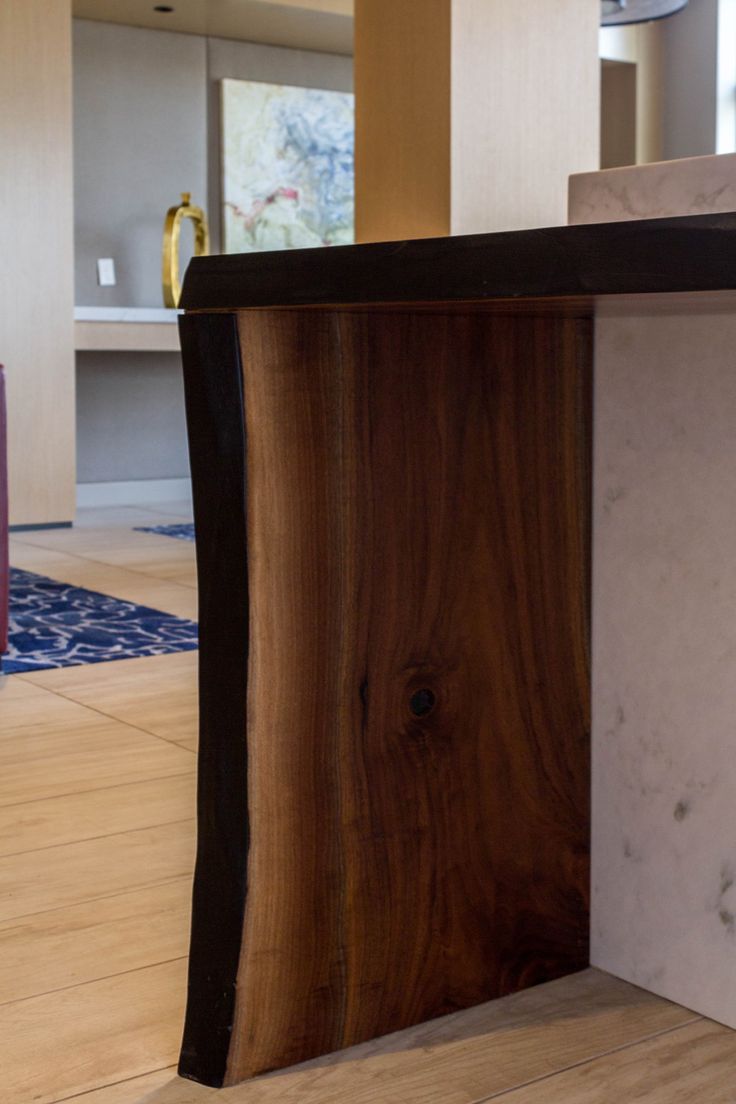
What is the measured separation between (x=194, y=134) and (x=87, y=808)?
4845 millimetres

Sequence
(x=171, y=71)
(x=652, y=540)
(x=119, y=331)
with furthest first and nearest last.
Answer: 1. (x=171, y=71)
2. (x=119, y=331)
3. (x=652, y=540)

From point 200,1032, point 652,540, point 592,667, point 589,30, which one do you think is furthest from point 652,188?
point 589,30

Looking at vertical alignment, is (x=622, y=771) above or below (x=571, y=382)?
below

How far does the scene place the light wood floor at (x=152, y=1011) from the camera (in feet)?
3.42

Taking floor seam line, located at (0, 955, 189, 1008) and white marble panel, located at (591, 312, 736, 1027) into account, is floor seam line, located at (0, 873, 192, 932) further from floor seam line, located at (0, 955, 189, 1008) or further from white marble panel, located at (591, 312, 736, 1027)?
white marble panel, located at (591, 312, 736, 1027)

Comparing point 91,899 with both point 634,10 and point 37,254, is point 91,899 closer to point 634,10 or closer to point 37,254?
point 634,10

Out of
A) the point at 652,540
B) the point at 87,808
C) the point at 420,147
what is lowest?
the point at 87,808

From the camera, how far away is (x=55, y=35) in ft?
16.1

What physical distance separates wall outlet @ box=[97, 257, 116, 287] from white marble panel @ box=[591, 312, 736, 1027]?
4.99 metres

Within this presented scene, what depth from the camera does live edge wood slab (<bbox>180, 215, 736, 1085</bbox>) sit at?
1004mm

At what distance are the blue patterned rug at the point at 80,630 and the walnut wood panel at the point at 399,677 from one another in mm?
1757

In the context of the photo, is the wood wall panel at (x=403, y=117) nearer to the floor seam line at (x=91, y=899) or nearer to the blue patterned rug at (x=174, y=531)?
the floor seam line at (x=91, y=899)

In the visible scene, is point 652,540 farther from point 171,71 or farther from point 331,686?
point 171,71

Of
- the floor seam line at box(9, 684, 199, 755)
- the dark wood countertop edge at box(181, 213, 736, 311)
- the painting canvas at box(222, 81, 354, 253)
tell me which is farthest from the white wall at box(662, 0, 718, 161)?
the dark wood countertop edge at box(181, 213, 736, 311)
